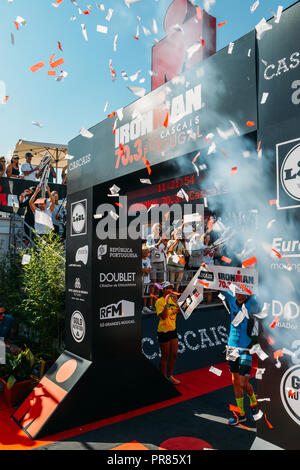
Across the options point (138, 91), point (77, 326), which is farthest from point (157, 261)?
point (138, 91)

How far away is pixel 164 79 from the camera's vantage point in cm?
483

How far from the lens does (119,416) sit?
15.3 ft

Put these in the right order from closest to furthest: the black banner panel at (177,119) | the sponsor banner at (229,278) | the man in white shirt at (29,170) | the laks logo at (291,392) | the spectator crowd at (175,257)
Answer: the laks logo at (291,392) < the black banner panel at (177,119) < the sponsor banner at (229,278) < the spectator crowd at (175,257) < the man in white shirt at (29,170)

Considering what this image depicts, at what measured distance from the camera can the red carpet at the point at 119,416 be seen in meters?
4.03

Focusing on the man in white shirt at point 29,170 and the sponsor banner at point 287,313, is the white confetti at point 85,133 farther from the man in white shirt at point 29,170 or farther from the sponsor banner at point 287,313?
the man in white shirt at point 29,170

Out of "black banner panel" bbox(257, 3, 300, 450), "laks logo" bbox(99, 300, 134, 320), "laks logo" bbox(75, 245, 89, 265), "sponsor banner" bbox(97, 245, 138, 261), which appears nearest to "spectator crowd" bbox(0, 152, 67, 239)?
"laks logo" bbox(75, 245, 89, 265)

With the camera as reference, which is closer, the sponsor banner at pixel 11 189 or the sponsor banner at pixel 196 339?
the sponsor banner at pixel 196 339

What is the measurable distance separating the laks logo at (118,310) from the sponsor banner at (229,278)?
174cm

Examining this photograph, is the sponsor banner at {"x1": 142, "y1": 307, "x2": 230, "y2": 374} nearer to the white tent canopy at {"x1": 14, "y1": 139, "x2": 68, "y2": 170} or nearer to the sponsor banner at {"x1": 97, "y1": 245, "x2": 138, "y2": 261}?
the sponsor banner at {"x1": 97, "y1": 245, "x2": 138, "y2": 261}

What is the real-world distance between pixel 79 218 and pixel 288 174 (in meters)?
3.30

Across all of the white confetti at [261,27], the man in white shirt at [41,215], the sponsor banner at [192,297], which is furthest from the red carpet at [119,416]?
the white confetti at [261,27]

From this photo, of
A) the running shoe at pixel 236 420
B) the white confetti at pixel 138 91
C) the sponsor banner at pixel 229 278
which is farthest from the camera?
the running shoe at pixel 236 420
